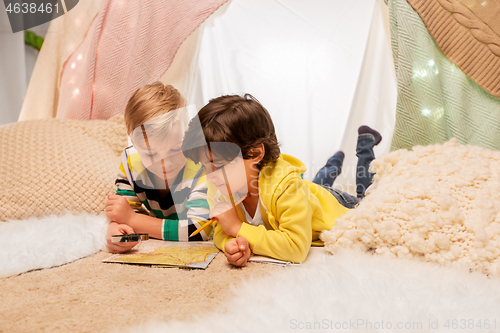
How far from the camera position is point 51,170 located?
96 cm

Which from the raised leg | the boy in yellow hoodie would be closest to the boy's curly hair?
the boy in yellow hoodie

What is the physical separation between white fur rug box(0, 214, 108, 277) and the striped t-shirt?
0.12 metres

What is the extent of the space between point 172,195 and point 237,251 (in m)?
0.39

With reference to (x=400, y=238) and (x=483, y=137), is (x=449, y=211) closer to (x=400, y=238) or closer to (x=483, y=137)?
(x=400, y=238)

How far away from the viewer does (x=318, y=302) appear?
0.47 m

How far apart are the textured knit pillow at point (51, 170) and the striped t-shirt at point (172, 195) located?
8cm

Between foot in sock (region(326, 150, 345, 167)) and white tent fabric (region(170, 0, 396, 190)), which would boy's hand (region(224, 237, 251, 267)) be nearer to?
foot in sock (region(326, 150, 345, 167))

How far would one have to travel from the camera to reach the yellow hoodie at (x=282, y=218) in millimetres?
673

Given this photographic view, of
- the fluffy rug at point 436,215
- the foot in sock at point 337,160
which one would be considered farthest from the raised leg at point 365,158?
the fluffy rug at point 436,215

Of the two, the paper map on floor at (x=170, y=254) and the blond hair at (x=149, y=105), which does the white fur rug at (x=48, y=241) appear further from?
the blond hair at (x=149, y=105)

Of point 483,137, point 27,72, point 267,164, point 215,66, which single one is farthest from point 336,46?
point 27,72

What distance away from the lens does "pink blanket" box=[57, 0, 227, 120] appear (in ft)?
4.41

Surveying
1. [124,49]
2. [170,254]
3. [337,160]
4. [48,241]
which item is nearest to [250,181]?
[170,254]

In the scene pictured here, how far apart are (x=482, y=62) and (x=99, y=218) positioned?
128 centimetres
